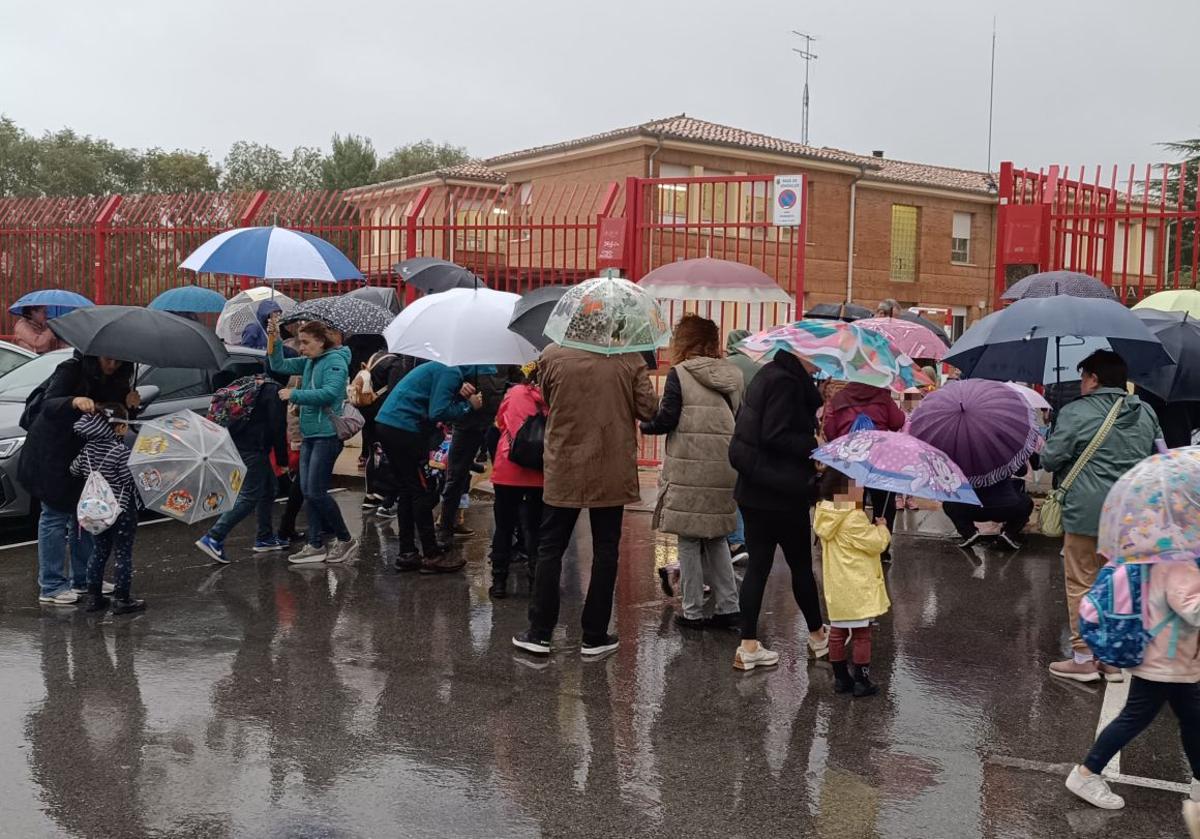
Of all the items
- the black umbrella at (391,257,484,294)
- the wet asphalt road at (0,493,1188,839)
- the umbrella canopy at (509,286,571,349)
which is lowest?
the wet asphalt road at (0,493,1188,839)

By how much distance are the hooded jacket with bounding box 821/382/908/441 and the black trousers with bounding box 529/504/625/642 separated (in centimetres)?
121

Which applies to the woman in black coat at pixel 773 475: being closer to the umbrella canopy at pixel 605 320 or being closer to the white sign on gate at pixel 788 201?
the umbrella canopy at pixel 605 320

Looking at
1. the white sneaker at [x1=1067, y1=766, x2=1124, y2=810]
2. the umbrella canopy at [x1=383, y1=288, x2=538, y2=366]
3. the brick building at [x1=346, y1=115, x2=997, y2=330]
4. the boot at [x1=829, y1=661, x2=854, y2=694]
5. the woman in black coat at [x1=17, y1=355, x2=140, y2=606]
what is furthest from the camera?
the brick building at [x1=346, y1=115, x2=997, y2=330]

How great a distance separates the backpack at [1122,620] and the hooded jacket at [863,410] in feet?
6.32

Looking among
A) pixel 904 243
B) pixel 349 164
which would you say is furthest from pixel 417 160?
pixel 904 243

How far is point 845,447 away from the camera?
533 cm

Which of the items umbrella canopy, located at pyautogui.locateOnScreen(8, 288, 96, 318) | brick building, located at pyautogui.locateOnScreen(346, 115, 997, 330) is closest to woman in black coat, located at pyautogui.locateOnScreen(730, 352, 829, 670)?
umbrella canopy, located at pyautogui.locateOnScreen(8, 288, 96, 318)

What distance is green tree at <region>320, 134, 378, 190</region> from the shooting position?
58.3 m

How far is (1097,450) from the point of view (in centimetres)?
559

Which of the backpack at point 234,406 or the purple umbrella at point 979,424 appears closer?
the purple umbrella at point 979,424

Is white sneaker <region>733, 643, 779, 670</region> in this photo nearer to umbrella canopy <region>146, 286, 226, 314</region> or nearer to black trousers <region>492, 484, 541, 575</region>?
black trousers <region>492, 484, 541, 575</region>

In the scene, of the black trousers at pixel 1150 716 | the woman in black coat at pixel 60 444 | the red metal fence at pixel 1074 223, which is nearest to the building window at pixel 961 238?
the red metal fence at pixel 1074 223

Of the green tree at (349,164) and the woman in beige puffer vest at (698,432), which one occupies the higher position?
the green tree at (349,164)

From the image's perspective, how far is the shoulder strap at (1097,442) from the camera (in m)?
5.55
